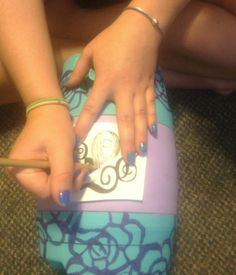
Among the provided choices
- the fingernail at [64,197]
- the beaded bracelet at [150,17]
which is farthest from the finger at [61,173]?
the beaded bracelet at [150,17]

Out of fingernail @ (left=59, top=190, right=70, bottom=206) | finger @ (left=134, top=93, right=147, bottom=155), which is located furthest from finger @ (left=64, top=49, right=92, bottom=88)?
fingernail @ (left=59, top=190, right=70, bottom=206)

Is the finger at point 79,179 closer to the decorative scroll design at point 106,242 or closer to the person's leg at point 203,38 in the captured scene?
the decorative scroll design at point 106,242

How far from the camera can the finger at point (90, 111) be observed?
0.68 m

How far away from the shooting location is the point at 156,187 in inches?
26.6

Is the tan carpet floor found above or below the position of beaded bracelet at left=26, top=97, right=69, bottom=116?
below

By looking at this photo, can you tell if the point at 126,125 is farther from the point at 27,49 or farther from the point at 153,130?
the point at 27,49

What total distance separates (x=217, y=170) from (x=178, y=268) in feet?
0.78

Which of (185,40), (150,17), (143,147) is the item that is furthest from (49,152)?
(185,40)

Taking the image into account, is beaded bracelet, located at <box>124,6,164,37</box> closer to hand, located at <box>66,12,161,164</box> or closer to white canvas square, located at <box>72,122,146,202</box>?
hand, located at <box>66,12,161,164</box>

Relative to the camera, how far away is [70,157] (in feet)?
2.08

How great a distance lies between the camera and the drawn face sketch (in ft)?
2.22

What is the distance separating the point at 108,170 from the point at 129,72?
17 cm

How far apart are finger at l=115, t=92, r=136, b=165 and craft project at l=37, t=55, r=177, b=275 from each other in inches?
0.4

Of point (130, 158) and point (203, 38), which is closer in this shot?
point (130, 158)
